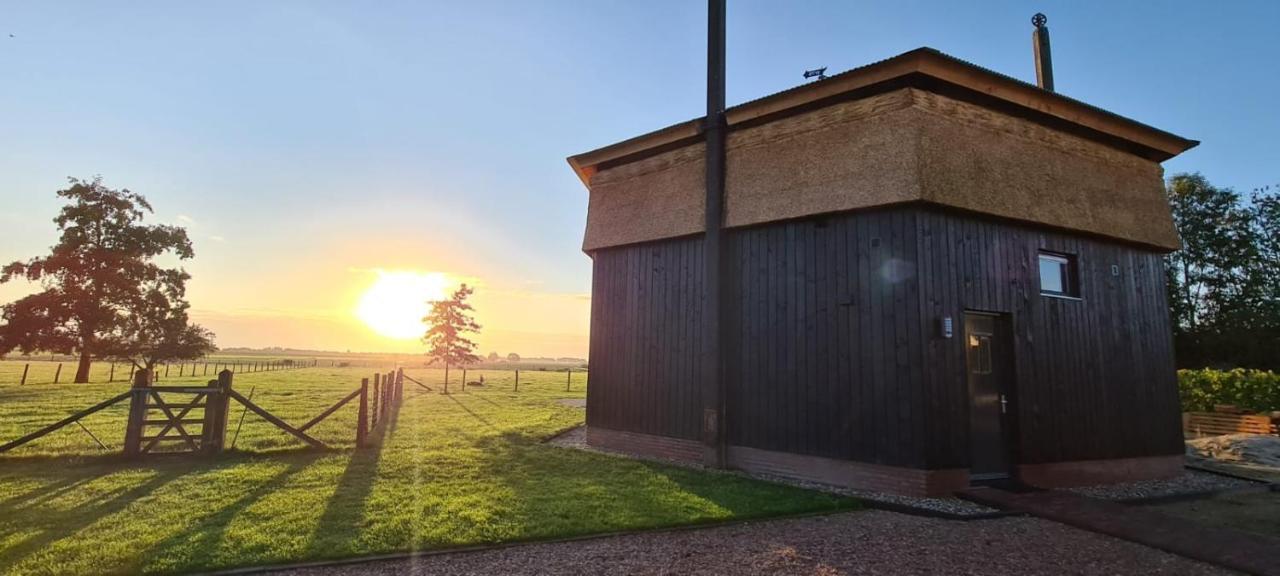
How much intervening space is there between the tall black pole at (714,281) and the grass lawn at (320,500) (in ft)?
2.52

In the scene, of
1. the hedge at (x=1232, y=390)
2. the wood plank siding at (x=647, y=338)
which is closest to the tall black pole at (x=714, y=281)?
the wood plank siding at (x=647, y=338)

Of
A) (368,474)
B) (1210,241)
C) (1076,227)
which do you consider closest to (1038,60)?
(1076,227)

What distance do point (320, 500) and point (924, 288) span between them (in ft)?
25.9

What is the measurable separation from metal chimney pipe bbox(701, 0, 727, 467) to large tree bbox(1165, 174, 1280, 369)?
96.2 ft

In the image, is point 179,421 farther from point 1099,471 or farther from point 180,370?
point 180,370

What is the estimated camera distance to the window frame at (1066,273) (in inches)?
357

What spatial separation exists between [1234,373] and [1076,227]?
12.0 m

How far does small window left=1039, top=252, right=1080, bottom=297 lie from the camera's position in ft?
29.8

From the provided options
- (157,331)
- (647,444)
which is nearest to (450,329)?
(157,331)

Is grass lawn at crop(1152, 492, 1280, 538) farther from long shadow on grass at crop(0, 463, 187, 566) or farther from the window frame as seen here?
long shadow on grass at crop(0, 463, 187, 566)

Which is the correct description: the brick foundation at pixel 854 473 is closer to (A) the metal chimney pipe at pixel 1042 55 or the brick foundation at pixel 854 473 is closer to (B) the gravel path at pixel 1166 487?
(B) the gravel path at pixel 1166 487

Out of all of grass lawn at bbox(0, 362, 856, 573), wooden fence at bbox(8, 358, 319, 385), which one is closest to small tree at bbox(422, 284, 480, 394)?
wooden fence at bbox(8, 358, 319, 385)

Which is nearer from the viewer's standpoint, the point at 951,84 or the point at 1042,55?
the point at 951,84

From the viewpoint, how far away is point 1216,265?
29531mm
